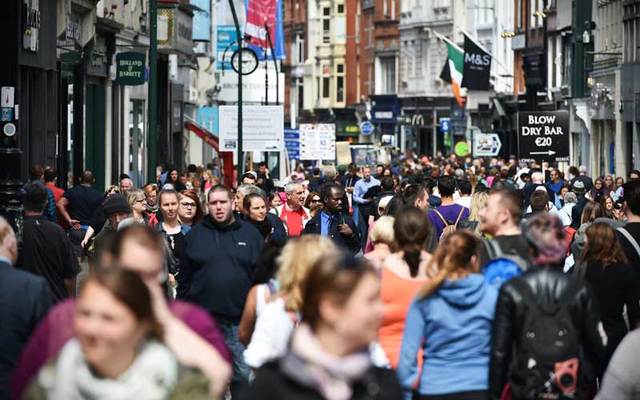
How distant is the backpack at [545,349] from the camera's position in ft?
29.6

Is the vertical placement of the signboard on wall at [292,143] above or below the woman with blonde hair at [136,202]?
above

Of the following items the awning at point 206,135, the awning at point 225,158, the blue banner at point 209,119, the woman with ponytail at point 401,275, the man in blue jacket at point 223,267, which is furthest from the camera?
the blue banner at point 209,119

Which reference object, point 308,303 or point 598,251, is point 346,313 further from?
point 598,251

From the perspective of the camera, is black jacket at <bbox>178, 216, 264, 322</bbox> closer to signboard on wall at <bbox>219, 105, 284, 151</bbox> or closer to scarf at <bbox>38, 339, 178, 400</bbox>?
scarf at <bbox>38, 339, 178, 400</bbox>

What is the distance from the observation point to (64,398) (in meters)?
6.12

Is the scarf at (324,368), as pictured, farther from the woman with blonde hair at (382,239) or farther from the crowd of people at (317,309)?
the woman with blonde hair at (382,239)

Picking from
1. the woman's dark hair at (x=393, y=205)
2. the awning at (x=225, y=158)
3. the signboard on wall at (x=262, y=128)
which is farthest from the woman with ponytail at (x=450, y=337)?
the signboard on wall at (x=262, y=128)

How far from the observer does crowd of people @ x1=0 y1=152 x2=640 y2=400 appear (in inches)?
234

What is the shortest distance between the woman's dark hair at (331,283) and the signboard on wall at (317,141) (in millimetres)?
46913

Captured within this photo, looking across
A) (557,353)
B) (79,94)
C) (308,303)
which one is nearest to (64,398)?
(308,303)

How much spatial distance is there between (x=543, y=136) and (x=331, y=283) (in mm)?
29544

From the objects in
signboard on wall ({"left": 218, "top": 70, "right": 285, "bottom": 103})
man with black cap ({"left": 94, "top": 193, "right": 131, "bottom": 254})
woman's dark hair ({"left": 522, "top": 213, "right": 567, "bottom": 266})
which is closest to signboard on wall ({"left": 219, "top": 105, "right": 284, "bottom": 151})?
signboard on wall ({"left": 218, "top": 70, "right": 285, "bottom": 103})

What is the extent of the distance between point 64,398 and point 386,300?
403cm

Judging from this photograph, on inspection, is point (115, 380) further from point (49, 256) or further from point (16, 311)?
point (49, 256)
